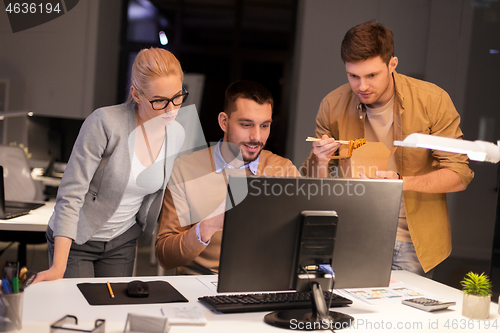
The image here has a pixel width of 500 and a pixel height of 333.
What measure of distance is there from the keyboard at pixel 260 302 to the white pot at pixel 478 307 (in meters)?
0.36

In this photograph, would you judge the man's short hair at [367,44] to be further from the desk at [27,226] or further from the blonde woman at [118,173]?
the desk at [27,226]

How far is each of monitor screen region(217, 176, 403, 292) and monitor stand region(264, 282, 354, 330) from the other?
8 centimetres

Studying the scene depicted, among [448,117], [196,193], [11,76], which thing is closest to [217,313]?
[196,193]

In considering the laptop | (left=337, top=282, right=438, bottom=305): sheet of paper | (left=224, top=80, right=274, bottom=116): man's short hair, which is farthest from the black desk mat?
the laptop

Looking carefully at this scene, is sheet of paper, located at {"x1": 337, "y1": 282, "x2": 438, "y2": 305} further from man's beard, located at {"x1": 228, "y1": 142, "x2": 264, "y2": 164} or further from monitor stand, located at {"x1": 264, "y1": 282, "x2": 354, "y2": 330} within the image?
man's beard, located at {"x1": 228, "y1": 142, "x2": 264, "y2": 164}

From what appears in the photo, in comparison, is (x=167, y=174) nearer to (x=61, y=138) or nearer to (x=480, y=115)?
(x=61, y=138)

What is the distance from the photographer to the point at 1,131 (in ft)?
18.1

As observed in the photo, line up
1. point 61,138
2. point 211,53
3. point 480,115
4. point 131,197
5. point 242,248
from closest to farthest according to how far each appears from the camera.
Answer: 1. point 242,248
2. point 131,197
3. point 61,138
4. point 480,115
5. point 211,53

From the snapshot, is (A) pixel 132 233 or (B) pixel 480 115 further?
(B) pixel 480 115

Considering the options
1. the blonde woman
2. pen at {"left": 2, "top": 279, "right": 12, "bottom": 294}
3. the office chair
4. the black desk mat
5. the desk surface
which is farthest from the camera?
the office chair

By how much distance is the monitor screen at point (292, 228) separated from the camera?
3.94 feet

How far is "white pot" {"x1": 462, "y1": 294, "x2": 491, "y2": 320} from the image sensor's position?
1.38m

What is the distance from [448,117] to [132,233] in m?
1.48

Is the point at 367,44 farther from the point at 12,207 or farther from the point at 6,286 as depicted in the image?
the point at 12,207
